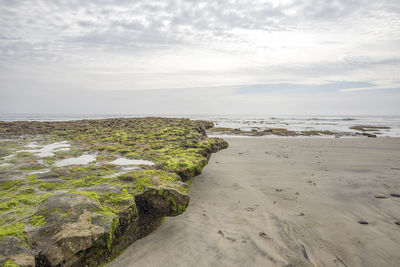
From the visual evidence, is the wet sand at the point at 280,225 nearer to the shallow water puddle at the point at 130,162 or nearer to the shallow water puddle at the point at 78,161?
the shallow water puddle at the point at 130,162

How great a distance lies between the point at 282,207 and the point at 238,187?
1530mm

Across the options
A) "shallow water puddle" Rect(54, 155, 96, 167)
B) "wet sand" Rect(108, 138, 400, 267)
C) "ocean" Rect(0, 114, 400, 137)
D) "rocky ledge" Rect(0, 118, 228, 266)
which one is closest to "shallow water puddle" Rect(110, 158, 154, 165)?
"rocky ledge" Rect(0, 118, 228, 266)

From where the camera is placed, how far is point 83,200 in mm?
3035

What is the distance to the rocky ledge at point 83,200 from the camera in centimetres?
236

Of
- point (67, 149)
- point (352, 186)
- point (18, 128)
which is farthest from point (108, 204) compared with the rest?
point (18, 128)

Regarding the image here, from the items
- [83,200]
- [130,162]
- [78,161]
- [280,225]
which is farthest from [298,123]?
[83,200]

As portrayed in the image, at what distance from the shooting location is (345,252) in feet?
12.0

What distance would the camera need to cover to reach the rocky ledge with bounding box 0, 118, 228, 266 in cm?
236

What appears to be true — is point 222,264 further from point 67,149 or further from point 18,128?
point 18,128

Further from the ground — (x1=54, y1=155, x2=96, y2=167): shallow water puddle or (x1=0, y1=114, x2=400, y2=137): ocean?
(x1=54, y1=155, x2=96, y2=167): shallow water puddle

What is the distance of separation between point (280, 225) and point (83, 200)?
374 cm

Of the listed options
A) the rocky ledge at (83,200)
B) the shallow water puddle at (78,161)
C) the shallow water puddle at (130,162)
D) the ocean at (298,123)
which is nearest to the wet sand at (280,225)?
the rocky ledge at (83,200)

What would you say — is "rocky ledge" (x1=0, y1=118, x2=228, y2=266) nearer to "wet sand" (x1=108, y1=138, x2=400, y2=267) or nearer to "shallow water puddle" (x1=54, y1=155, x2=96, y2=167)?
"shallow water puddle" (x1=54, y1=155, x2=96, y2=167)

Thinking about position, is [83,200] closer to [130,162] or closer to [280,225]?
[130,162]
